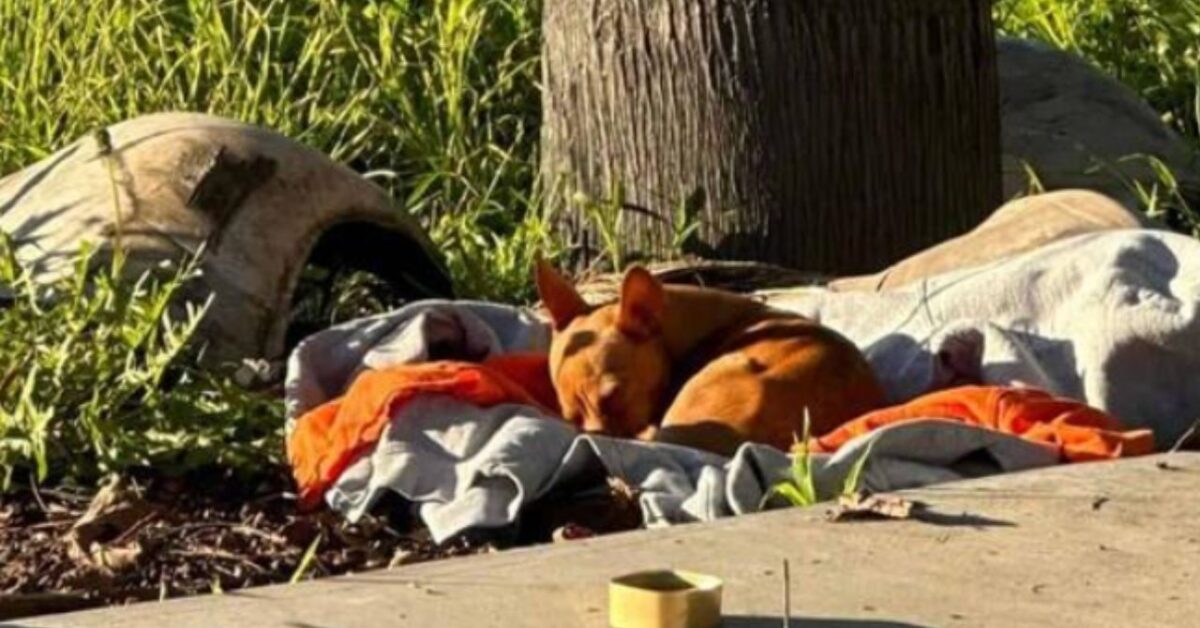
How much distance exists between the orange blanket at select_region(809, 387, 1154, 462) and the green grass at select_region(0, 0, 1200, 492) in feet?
5.66

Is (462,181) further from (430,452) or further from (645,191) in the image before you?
(430,452)

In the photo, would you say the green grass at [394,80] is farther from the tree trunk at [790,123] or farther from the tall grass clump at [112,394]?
the tall grass clump at [112,394]

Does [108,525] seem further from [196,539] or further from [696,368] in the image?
[696,368]

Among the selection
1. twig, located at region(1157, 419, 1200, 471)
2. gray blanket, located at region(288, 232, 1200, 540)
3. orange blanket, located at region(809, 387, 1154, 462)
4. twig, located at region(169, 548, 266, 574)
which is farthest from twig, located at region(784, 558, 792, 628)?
twig, located at region(169, 548, 266, 574)

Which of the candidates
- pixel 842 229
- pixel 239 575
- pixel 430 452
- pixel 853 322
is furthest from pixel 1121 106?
pixel 239 575

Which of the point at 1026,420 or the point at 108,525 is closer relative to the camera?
the point at 108,525

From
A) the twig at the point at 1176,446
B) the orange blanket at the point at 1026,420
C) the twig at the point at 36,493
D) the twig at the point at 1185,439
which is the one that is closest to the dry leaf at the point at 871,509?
the twig at the point at 1176,446

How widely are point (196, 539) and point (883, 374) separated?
1535 millimetres

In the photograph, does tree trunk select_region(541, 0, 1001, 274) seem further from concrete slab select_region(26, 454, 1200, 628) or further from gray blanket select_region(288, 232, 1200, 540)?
concrete slab select_region(26, 454, 1200, 628)

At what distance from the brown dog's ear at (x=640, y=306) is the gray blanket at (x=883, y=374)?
360 millimetres

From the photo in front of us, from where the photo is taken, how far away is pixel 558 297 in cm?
622

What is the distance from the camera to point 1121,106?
865 centimetres

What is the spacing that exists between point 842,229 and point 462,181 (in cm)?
133

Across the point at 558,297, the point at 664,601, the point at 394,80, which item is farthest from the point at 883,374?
the point at 394,80
